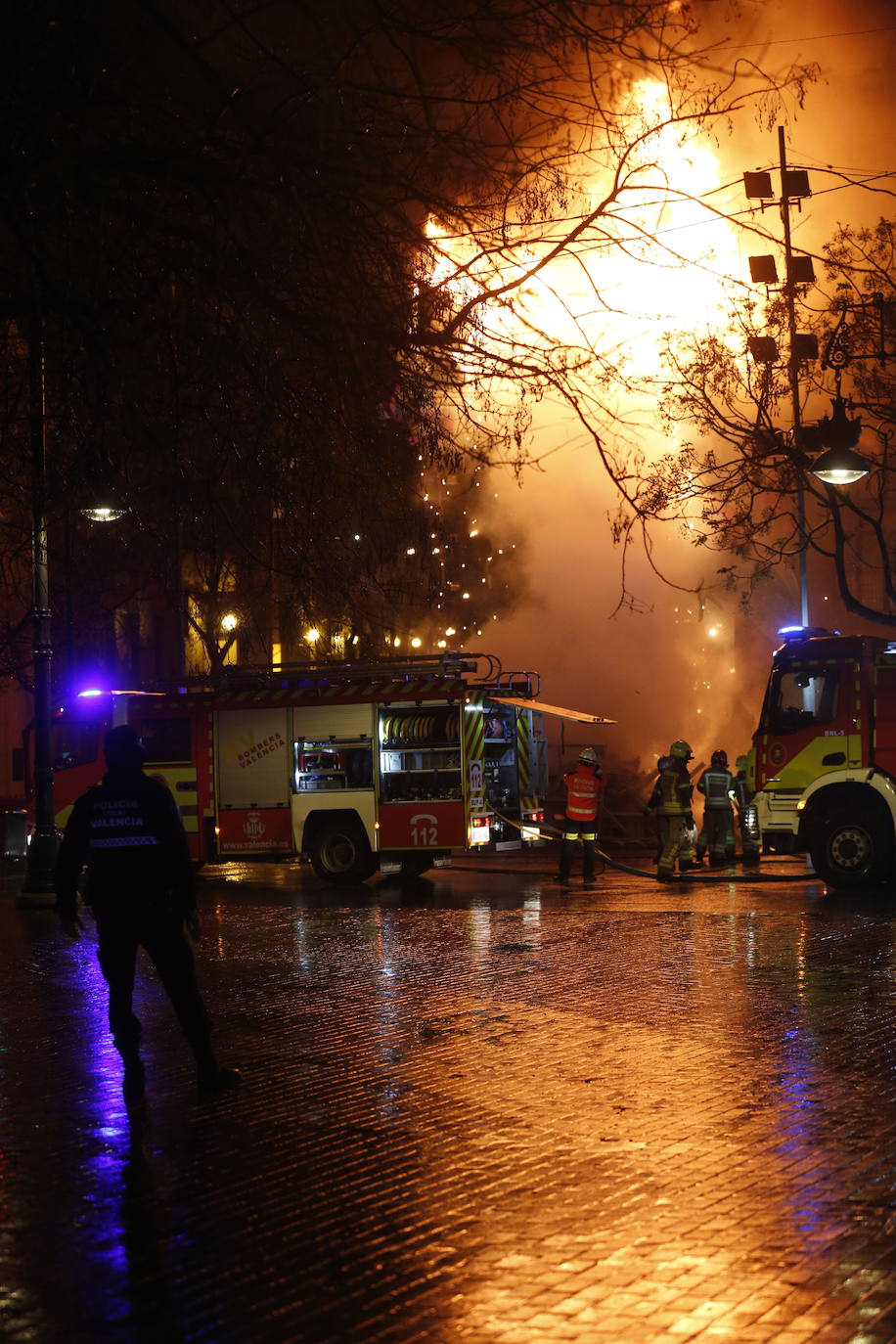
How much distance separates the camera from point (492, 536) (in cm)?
3155

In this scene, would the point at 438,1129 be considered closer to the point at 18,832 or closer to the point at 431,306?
the point at 431,306

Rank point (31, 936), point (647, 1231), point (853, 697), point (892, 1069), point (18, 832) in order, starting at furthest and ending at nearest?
1. point (18, 832)
2. point (853, 697)
3. point (31, 936)
4. point (892, 1069)
5. point (647, 1231)

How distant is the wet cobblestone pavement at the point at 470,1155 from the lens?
3939mm

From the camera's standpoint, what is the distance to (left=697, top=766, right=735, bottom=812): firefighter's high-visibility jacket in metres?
19.0

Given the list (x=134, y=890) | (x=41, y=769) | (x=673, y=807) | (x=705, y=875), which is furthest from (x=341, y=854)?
(x=134, y=890)

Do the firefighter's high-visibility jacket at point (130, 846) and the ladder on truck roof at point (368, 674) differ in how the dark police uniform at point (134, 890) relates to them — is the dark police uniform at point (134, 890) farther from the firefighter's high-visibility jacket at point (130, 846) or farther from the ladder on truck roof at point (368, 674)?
the ladder on truck roof at point (368, 674)

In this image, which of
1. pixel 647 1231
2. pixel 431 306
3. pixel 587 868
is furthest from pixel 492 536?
pixel 647 1231

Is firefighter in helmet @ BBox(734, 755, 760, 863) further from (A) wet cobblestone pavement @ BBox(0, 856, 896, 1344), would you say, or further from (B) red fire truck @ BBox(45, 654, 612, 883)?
(A) wet cobblestone pavement @ BBox(0, 856, 896, 1344)

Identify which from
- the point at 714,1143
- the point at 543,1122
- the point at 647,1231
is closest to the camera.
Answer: the point at 647,1231

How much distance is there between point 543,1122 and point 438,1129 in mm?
459

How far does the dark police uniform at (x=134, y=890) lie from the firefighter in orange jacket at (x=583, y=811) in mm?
10318

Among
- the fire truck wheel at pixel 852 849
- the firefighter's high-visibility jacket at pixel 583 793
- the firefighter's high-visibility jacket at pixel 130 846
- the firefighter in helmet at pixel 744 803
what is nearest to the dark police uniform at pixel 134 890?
the firefighter's high-visibility jacket at pixel 130 846

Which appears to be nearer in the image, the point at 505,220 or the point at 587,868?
the point at 505,220

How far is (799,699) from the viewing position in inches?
667
